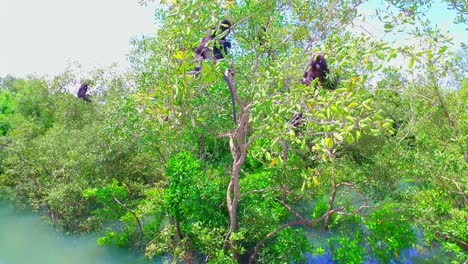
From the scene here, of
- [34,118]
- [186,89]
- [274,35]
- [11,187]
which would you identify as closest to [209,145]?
[274,35]

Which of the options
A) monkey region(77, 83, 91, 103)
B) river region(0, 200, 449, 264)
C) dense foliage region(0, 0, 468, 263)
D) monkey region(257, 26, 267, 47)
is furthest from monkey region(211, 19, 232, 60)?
monkey region(77, 83, 91, 103)

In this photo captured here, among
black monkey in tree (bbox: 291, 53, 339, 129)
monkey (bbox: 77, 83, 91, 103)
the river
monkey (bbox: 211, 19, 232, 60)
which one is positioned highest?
monkey (bbox: 77, 83, 91, 103)

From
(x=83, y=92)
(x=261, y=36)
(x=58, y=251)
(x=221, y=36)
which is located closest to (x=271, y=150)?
(x=221, y=36)

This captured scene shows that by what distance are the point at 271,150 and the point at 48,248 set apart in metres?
7.41

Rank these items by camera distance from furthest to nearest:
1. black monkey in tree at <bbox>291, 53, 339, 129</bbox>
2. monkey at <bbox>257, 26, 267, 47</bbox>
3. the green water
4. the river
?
the green water < the river < monkey at <bbox>257, 26, 267, 47</bbox> < black monkey in tree at <bbox>291, 53, 339, 129</bbox>

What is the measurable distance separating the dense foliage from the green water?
11.9 inches

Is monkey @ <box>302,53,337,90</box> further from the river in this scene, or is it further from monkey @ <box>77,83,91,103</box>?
monkey @ <box>77,83,91,103</box>

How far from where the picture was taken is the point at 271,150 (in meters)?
2.94

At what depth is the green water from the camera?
768 cm

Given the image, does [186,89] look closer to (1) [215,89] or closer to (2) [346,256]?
(1) [215,89]

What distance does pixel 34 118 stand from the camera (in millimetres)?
16000

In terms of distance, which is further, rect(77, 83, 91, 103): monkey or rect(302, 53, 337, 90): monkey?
rect(77, 83, 91, 103): monkey

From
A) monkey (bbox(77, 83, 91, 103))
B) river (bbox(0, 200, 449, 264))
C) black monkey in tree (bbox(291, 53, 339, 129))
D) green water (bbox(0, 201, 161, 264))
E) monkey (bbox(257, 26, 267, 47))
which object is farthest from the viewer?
monkey (bbox(77, 83, 91, 103))

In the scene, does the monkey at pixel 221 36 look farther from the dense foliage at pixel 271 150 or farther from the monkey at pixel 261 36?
the monkey at pixel 261 36
